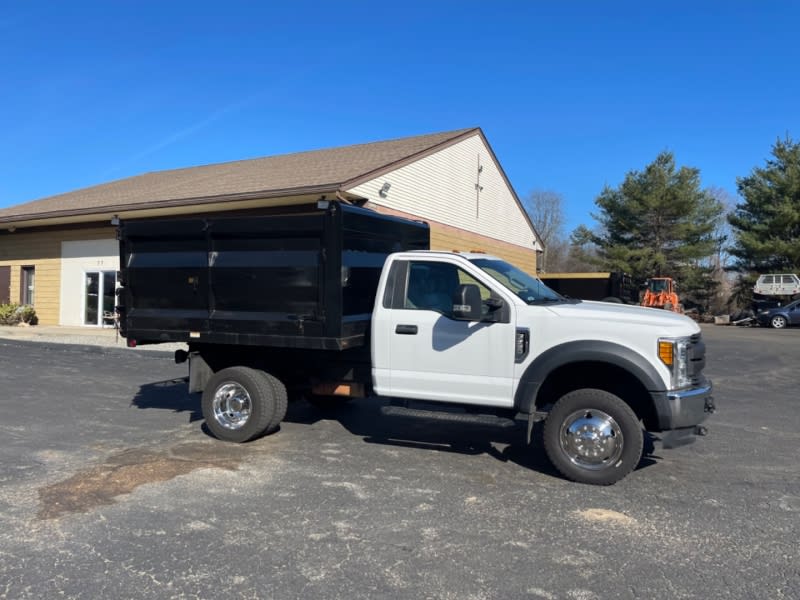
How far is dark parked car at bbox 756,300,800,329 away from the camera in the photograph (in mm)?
30025

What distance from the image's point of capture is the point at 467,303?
5445 mm

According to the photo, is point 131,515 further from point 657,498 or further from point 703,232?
point 703,232

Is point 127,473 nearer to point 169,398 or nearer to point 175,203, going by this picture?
point 169,398

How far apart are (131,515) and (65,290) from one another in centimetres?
2147

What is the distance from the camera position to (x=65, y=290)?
2323cm

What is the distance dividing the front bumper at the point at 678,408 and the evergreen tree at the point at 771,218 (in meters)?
35.4

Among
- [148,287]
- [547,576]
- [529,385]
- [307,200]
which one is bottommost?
[547,576]

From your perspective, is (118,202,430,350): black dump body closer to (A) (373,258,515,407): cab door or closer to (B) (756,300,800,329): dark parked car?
(A) (373,258,515,407): cab door

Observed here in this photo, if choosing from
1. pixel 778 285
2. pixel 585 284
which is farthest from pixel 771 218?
pixel 585 284

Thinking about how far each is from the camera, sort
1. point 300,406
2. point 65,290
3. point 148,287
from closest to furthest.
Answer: point 148,287 < point 300,406 < point 65,290

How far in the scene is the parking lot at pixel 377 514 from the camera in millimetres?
3541

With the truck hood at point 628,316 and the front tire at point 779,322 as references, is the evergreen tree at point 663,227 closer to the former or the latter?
the front tire at point 779,322

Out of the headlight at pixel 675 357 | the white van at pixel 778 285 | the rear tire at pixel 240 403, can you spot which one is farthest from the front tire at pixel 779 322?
the rear tire at pixel 240 403

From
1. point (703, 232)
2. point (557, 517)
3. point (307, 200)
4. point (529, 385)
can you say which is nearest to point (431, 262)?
point (529, 385)
